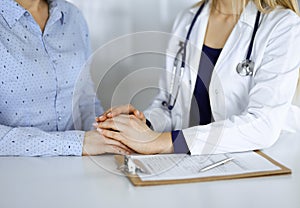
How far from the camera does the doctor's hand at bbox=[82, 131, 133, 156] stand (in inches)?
52.7

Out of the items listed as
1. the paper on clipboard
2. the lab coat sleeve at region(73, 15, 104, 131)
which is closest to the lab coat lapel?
the paper on clipboard

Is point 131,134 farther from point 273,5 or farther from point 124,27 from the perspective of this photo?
point 124,27

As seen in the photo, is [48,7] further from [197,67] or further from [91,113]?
[197,67]

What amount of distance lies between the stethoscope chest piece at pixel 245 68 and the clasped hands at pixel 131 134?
318 millimetres

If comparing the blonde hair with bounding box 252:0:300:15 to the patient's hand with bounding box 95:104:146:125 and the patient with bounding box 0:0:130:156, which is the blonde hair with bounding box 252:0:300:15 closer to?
the patient's hand with bounding box 95:104:146:125

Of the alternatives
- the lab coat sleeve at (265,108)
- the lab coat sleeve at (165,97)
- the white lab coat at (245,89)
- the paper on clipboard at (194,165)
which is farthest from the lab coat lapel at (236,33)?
the paper on clipboard at (194,165)

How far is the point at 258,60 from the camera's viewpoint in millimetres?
1449

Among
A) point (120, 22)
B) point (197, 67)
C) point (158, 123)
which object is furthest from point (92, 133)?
point (120, 22)

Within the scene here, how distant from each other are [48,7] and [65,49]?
160mm

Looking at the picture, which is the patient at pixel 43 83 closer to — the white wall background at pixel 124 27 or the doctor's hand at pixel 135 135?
the doctor's hand at pixel 135 135

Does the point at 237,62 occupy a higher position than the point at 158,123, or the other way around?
the point at 237,62

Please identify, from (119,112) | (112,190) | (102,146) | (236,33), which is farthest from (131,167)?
(236,33)

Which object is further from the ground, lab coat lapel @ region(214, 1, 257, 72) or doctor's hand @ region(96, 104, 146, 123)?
lab coat lapel @ region(214, 1, 257, 72)

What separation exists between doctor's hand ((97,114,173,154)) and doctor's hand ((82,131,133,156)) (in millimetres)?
12
